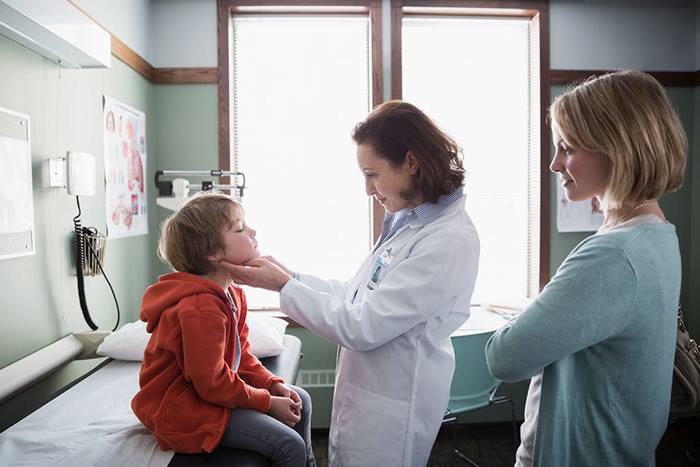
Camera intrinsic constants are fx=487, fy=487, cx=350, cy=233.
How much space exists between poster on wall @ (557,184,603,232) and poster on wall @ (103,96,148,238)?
94.1 inches

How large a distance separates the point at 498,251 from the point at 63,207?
2.36 meters

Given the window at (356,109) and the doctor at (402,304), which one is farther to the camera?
the window at (356,109)

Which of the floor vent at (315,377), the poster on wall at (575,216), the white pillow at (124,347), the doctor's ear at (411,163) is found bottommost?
the floor vent at (315,377)

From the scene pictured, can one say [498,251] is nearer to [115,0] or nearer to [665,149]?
[665,149]

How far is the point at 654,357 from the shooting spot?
864 mm

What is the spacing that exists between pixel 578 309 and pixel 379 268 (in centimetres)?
59

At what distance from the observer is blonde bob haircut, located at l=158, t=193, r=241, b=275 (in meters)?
1.36

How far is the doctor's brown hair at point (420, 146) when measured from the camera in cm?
126

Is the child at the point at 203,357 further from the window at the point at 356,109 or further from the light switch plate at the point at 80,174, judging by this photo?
the window at the point at 356,109

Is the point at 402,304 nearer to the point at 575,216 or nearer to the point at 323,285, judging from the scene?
the point at 323,285

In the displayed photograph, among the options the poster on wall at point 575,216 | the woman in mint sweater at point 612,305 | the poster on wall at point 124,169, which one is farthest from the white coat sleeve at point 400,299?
the poster on wall at point 575,216

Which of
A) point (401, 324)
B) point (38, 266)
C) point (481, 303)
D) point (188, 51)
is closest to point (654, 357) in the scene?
point (401, 324)

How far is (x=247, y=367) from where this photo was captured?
5.10ft

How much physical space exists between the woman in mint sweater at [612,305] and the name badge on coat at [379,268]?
16.6 inches
